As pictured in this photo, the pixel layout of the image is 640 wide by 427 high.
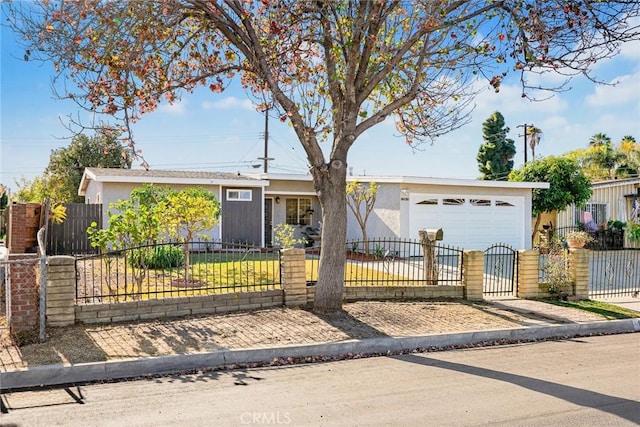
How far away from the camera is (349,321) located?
8492 millimetres

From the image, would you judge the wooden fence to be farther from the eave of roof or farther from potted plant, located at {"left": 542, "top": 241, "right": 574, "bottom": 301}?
potted plant, located at {"left": 542, "top": 241, "right": 574, "bottom": 301}

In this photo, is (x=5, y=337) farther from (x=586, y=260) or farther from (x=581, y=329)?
(x=586, y=260)

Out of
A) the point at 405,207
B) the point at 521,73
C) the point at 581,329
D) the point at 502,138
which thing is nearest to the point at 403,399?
the point at 581,329

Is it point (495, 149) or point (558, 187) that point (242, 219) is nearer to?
point (558, 187)

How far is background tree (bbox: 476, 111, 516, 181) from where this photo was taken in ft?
121

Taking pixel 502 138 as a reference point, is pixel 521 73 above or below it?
below

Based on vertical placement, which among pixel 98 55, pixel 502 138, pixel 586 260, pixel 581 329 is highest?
pixel 502 138

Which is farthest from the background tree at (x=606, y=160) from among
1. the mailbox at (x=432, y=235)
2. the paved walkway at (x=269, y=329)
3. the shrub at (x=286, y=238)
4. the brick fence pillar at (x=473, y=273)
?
Result: the paved walkway at (x=269, y=329)

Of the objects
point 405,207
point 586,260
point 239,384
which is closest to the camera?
point 239,384

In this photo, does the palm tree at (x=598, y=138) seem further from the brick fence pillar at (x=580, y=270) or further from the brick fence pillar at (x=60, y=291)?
the brick fence pillar at (x=60, y=291)

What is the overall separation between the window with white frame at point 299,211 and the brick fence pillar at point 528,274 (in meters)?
12.5

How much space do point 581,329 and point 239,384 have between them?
6206mm

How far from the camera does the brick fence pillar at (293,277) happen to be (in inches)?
358

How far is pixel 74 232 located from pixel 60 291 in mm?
10920
